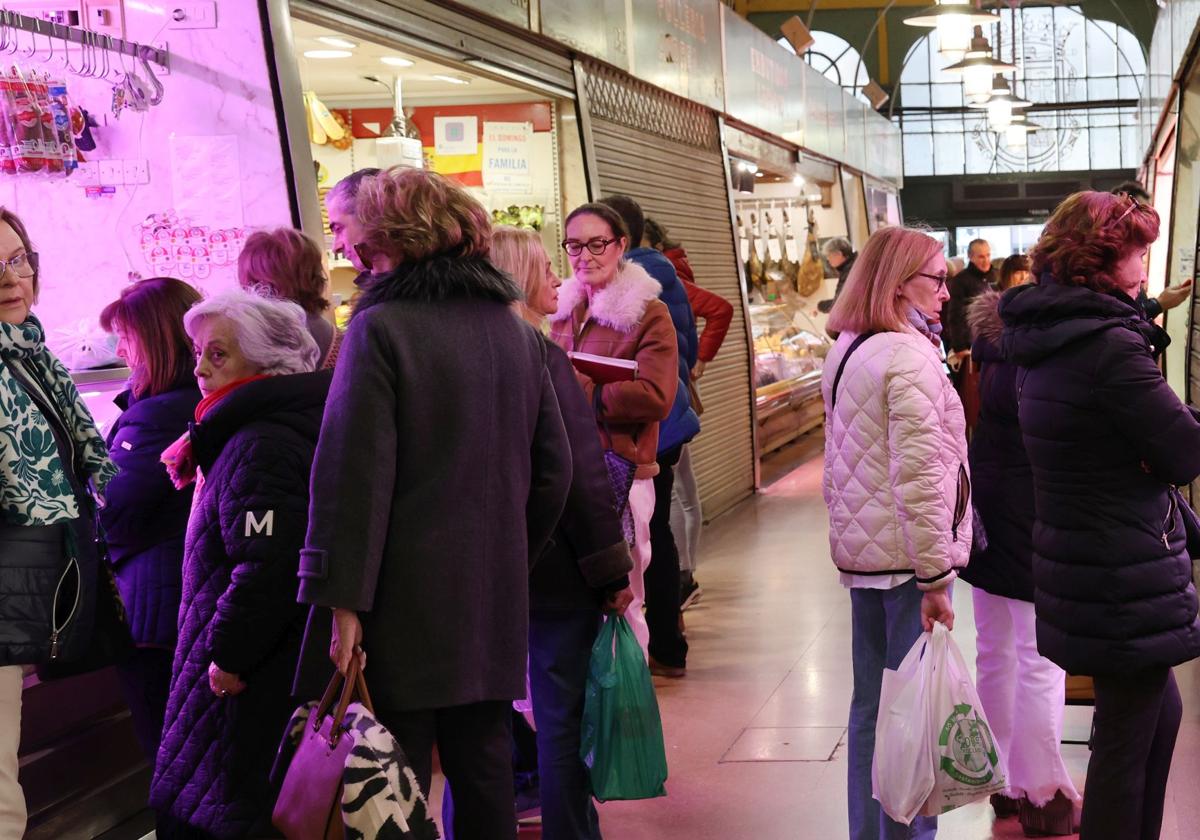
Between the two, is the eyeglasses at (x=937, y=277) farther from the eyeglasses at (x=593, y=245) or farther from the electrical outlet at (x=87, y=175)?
the electrical outlet at (x=87, y=175)

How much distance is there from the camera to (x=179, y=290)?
3.71 meters

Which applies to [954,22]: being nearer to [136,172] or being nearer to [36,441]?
[136,172]

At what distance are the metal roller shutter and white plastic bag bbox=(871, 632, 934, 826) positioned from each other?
495 cm

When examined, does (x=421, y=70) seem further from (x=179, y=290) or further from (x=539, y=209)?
(x=179, y=290)

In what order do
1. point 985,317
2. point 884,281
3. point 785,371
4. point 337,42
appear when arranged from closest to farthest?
point 884,281, point 985,317, point 337,42, point 785,371

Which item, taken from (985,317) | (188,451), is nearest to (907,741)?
(985,317)

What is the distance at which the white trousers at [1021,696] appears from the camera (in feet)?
12.4

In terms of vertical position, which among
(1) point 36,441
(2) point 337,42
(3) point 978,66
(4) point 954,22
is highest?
(4) point 954,22

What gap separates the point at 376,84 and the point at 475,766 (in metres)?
5.27

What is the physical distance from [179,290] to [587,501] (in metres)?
1.31

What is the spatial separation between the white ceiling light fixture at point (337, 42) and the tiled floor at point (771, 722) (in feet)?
10.0

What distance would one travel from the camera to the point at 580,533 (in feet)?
10.6

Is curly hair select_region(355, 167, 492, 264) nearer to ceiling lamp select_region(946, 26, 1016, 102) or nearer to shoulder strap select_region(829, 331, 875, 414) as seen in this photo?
shoulder strap select_region(829, 331, 875, 414)

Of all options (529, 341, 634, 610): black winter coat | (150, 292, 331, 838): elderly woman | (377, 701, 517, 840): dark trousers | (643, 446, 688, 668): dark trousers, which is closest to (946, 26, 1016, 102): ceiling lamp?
(643, 446, 688, 668): dark trousers
